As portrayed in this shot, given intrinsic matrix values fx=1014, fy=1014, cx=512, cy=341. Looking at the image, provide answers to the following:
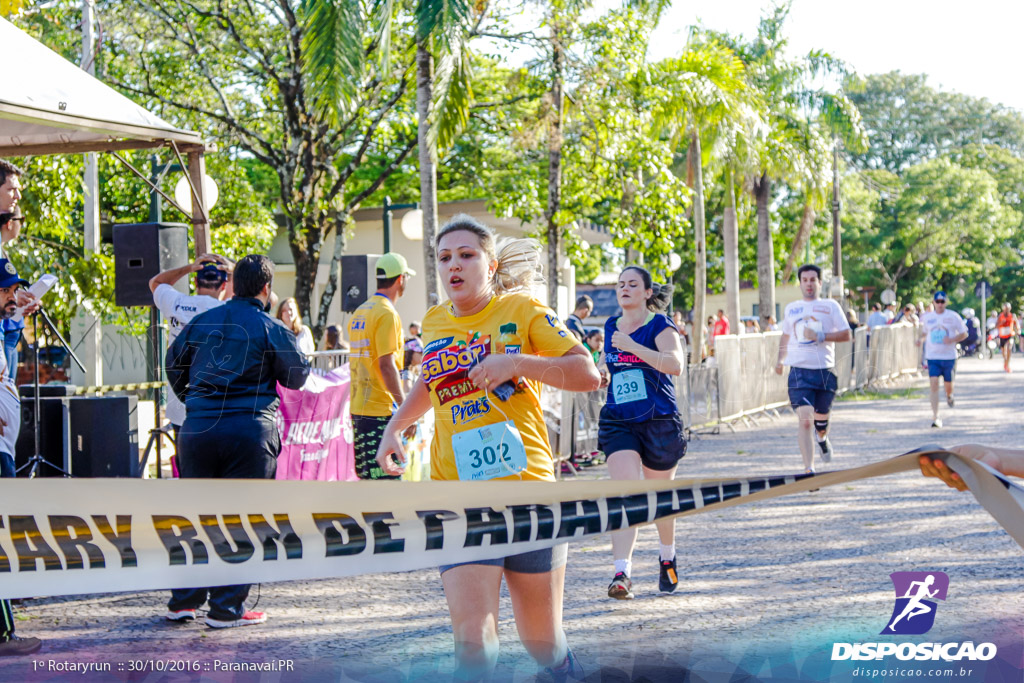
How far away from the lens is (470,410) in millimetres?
3457

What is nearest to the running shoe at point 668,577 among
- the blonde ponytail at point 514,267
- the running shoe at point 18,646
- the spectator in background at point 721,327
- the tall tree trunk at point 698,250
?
the blonde ponytail at point 514,267

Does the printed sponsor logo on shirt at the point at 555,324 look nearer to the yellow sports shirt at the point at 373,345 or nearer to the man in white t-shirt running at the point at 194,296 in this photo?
the yellow sports shirt at the point at 373,345

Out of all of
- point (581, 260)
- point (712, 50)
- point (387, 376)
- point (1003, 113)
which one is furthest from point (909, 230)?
point (387, 376)

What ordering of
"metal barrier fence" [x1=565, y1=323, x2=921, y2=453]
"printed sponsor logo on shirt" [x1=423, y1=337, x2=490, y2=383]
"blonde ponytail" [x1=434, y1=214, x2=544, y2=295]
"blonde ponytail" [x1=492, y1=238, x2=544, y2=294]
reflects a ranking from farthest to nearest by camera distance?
1. "metal barrier fence" [x1=565, y1=323, x2=921, y2=453]
2. "blonde ponytail" [x1=492, y1=238, x2=544, y2=294]
3. "blonde ponytail" [x1=434, y1=214, x2=544, y2=295]
4. "printed sponsor logo on shirt" [x1=423, y1=337, x2=490, y2=383]

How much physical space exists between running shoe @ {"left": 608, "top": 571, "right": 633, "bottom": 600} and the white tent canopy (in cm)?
484

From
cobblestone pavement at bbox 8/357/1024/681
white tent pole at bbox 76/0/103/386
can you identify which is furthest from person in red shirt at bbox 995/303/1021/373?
white tent pole at bbox 76/0/103/386

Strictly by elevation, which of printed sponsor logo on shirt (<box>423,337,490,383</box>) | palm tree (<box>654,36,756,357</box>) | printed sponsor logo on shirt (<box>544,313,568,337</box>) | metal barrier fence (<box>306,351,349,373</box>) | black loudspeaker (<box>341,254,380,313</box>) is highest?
palm tree (<box>654,36,756,357</box>)

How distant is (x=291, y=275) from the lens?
29156 mm

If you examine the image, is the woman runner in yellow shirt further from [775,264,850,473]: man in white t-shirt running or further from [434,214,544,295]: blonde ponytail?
[775,264,850,473]: man in white t-shirt running

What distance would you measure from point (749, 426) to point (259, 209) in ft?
41.1

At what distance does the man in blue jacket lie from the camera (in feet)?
16.5

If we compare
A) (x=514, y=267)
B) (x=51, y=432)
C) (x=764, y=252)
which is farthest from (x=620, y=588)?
(x=764, y=252)

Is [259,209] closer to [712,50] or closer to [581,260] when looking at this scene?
[581,260]

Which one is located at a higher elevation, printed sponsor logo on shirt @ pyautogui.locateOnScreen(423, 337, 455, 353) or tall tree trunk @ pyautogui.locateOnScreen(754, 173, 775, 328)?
tall tree trunk @ pyautogui.locateOnScreen(754, 173, 775, 328)
